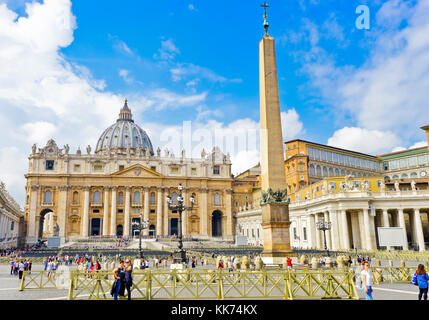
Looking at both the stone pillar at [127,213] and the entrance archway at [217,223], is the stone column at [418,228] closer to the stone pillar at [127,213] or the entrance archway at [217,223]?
the entrance archway at [217,223]

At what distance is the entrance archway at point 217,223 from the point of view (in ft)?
264

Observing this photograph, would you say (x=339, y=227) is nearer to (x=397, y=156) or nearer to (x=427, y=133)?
(x=427, y=133)

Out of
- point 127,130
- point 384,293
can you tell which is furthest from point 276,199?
point 127,130

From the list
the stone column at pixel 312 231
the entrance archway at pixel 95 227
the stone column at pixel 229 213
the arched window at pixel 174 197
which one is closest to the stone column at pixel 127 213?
the entrance archway at pixel 95 227

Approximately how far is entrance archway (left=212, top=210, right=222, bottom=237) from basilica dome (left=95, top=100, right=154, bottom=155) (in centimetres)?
3419

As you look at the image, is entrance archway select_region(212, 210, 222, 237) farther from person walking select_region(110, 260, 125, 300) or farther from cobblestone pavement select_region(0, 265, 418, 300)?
person walking select_region(110, 260, 125, 300)

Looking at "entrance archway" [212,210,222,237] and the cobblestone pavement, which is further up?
"entrance archway" [212,210,222,237]

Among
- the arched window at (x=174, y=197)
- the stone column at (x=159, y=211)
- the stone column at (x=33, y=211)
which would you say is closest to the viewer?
the stone column at (x=33, y=211)

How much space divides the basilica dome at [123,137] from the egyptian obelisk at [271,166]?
88.4 m

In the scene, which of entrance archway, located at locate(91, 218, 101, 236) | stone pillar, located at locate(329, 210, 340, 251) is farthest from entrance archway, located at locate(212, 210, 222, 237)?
stone pillar, located at locate(329, 210, 340, 251)

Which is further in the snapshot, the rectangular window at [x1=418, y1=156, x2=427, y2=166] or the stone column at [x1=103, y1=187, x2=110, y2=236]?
the stone column at [x1=103, y1=187, x2=110, y2=236]

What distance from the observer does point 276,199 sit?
16.4m

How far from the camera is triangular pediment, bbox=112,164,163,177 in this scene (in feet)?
239
